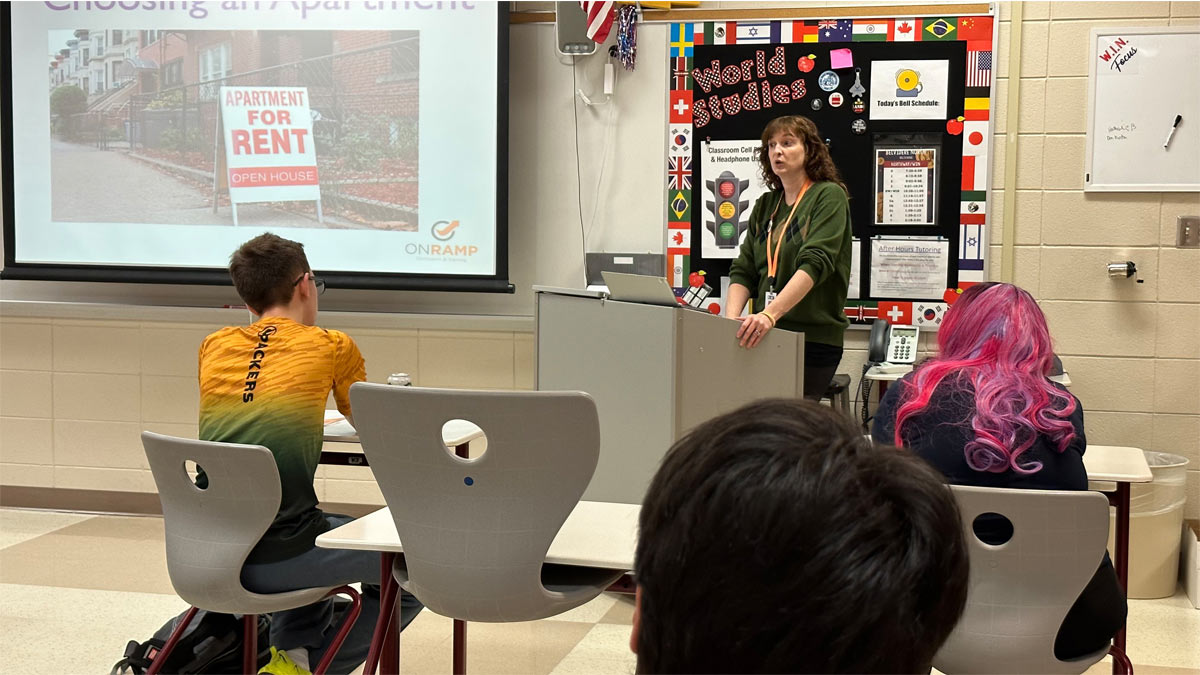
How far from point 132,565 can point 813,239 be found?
9.17 feet

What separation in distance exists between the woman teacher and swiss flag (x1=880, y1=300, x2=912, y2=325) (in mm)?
772

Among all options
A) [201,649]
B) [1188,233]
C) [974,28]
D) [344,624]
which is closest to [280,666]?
[201,649]

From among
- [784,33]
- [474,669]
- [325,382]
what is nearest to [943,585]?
[325,382]

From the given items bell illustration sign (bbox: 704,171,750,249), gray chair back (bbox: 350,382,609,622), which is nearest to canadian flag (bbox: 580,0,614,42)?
bell illustration sign (bbox: 704,171,750,249)

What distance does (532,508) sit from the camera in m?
1.93

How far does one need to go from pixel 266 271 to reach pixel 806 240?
5.66 feet

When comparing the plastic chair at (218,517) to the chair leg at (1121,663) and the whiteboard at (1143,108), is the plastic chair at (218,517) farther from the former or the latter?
the whiteboard at (1143,108)

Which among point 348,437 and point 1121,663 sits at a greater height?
point 348,437

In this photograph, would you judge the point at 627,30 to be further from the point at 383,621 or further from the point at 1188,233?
the point at 383,621

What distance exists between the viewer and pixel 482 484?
6.33 ft

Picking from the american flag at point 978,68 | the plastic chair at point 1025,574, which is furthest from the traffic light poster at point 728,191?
the plastic chair at point 1025,574

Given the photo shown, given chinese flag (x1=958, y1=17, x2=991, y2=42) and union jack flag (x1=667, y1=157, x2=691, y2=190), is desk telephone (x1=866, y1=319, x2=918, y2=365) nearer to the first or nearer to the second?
union jack flag (x1=667, y1=157, x2=691, y2=190)

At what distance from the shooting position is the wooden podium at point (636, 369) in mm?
2883

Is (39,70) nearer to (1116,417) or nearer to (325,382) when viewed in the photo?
(325,382)
